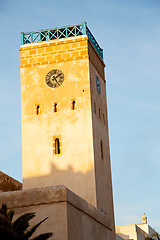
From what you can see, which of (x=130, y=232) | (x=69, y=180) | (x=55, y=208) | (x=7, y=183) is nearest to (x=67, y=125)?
(x=69, y=180)

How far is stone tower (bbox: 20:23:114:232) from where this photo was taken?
88.7ft

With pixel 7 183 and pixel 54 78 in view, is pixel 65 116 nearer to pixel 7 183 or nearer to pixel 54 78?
pixel 54 78

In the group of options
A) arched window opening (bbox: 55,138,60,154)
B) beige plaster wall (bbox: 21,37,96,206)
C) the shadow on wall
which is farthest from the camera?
arched window opening (bbox: 55,138,60,154)

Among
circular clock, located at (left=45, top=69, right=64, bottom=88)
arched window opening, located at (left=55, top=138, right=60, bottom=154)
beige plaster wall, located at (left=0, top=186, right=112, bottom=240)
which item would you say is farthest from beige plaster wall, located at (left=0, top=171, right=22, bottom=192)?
beige plaster wall, located at (left=0, top=186, right=112, bottom=240)

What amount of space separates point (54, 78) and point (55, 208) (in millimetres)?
12593

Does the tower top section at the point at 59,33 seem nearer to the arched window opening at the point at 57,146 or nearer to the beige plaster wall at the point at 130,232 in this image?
the arched window opening at the point at 57,146

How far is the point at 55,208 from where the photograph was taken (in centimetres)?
1705

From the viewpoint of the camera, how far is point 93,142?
27.2 m

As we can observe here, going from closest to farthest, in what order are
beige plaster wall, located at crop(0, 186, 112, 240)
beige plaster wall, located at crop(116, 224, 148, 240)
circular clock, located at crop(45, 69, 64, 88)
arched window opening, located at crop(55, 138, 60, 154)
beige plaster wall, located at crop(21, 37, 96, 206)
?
beige plaster wall, located at crop(0, 186, 112, 240) → beige plaster wall, located at crop(21, 37, 96, 206) → arched window opening, located at crop(55, 138, 60, 154) → circular clock, located at crop(45, 69, 64, 88) → beige plaster wall, located at crop(116, 224, 148, 240)

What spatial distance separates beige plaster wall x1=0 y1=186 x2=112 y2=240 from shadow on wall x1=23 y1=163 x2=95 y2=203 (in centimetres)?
791

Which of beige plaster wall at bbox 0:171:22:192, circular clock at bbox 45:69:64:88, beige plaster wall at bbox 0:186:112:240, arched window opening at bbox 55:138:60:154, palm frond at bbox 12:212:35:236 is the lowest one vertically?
palm frond at bbox 12:212:35:236

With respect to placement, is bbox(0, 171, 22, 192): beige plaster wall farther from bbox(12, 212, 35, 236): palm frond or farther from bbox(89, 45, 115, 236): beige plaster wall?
bbox(12, 212, 35, 236): palm frond

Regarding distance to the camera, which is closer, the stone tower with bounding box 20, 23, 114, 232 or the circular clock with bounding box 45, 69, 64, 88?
the stone tower with bounding box 20, 23, 114, 232

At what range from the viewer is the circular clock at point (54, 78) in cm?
2852
